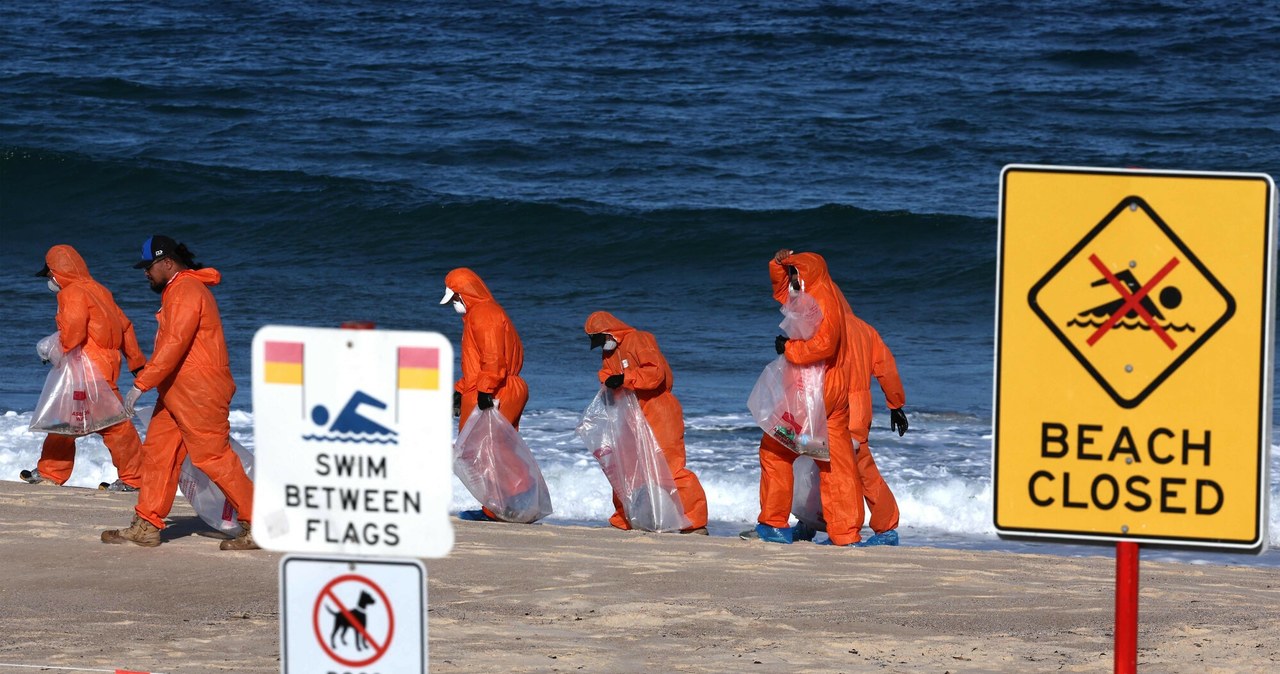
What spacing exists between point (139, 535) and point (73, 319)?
2.03 meters

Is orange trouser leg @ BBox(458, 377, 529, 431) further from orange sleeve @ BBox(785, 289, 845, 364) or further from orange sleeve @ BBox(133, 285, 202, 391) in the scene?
orange sleeve @ BBox(133, 285, 202, 391)

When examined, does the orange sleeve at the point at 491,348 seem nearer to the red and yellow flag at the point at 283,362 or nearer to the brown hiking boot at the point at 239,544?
the brown hiking boot at the point at 239,544

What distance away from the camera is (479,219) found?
26.3m

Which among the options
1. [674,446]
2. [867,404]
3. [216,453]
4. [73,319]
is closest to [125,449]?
[73,319]

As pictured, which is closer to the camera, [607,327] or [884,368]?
[884,368]

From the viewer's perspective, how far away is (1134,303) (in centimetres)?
297

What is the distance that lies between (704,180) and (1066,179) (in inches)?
975

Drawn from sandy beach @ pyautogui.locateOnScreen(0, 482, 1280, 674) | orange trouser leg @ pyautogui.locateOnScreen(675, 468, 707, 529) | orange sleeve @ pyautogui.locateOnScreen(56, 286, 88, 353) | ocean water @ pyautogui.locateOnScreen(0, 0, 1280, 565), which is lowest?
sandy beach @ pyautogui.locateOnScreen(0, 482, 1280, 674)

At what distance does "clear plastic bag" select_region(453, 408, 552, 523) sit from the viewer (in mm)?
9844

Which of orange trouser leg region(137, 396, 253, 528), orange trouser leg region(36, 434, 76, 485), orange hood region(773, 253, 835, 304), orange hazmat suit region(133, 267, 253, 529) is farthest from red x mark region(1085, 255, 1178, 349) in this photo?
orange trouser leg region(36, 434, 76, 485)

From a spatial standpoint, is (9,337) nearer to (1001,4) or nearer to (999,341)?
(999,341)

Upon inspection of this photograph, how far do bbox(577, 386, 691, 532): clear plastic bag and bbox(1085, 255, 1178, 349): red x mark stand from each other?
689cm

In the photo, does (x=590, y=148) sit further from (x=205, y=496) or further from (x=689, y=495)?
(x=205, y=496)

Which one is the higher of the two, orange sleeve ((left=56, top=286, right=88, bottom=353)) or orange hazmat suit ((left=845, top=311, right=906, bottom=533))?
orange sleeve ((left=56, top=286, right=88, bottom=353))
